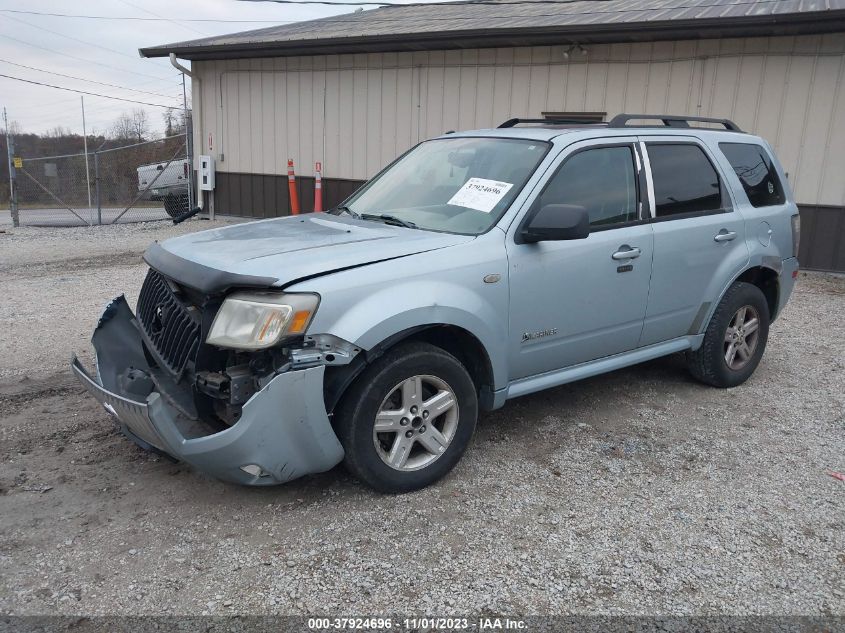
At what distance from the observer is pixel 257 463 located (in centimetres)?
312

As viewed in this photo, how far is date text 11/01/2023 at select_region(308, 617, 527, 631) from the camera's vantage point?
105 inches

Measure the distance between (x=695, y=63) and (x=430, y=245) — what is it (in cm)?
865

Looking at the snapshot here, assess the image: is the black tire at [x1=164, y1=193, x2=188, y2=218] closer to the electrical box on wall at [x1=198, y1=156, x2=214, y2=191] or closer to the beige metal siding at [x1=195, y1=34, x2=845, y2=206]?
the electrical box on wall at [x1=198, y1=156, x2=214, y2=191]

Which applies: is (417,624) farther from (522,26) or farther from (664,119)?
(522,26)

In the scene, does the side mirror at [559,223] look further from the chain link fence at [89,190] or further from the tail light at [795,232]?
the chain link fence at [89,190]

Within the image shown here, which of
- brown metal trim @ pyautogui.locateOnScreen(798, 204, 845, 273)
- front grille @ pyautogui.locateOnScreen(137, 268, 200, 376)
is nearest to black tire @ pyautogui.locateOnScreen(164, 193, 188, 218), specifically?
brown metal trim @ pyautogui.locateOnScreen(798, 204, 845, 273)

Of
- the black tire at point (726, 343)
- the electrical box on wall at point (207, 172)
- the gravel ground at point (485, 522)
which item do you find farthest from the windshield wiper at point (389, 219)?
the electrical box on wall at point (207, 172)

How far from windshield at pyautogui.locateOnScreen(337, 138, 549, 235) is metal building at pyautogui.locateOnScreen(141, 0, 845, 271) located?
682cm

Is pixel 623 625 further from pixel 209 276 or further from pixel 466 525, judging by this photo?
pixel 209 276

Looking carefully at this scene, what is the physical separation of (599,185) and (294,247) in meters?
1.95

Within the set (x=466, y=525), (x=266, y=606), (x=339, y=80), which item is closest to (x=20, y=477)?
(x=266, y=606)

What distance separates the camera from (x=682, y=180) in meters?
4.83

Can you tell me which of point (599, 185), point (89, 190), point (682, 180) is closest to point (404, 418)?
point (599, 185)

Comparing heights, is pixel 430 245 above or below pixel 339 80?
below
